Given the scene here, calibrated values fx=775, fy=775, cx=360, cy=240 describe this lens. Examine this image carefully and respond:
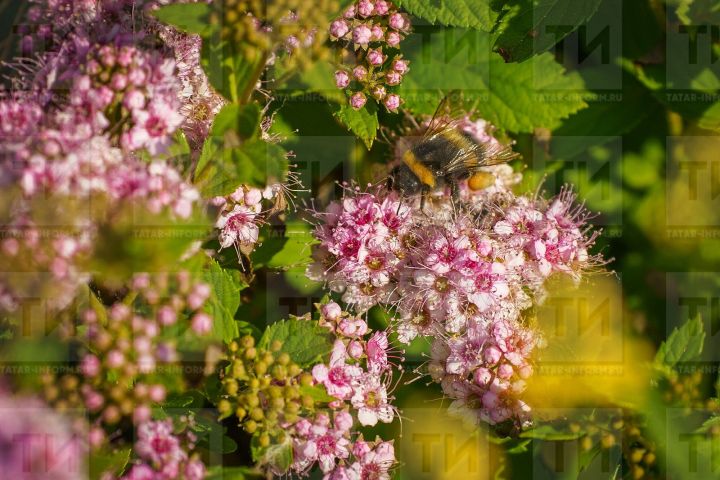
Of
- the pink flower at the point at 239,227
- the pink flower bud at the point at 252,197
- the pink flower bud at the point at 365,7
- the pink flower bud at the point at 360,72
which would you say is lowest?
the pink flower at the point at 239,227

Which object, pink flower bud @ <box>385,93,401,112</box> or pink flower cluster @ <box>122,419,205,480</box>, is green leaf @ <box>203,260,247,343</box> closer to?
pink flower cluster @ <box>122,419,205,480</box>

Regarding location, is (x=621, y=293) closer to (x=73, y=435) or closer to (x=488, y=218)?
(x=488, y=218)

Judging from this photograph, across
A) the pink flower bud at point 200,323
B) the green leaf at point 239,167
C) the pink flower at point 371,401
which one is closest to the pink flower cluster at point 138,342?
the pink flower bud at point 200,323

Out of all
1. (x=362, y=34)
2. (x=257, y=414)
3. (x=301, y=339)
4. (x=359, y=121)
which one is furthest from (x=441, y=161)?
(x=257, y=414)

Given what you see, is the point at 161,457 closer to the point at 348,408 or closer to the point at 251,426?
the point at 251,426

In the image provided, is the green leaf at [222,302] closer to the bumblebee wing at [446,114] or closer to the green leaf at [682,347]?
the bumblebee wing at [446,114]

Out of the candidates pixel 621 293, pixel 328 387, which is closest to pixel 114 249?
pixel 328 387
